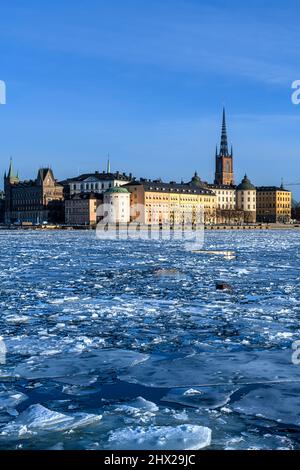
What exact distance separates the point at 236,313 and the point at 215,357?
344cm

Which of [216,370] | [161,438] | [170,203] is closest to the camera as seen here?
[161,438]

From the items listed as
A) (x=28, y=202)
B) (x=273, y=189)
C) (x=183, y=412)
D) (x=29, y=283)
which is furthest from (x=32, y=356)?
(x=273, y=189)

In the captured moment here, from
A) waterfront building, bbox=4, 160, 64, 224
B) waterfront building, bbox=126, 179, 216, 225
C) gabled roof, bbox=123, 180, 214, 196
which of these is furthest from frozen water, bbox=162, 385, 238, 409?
waterfront building, bbox=4, 160, 64, 224

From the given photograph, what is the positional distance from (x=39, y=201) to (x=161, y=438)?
141m

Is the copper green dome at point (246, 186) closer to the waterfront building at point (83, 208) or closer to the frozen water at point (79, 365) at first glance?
the waterfront building at point (83, 208)

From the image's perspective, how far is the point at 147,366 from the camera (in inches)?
281

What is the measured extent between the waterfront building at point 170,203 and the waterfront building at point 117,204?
9.70 feet

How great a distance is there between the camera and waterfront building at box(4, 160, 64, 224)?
468ft

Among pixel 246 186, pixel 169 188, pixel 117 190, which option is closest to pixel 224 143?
pixel 246 186

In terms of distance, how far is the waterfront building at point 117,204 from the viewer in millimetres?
129625

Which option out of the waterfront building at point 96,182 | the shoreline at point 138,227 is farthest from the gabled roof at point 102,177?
the shoreline at point 138,227

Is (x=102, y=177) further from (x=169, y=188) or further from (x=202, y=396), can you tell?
(x=202, y=396)

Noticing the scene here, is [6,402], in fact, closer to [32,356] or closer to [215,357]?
[32,356]

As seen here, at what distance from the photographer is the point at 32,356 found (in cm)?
757
